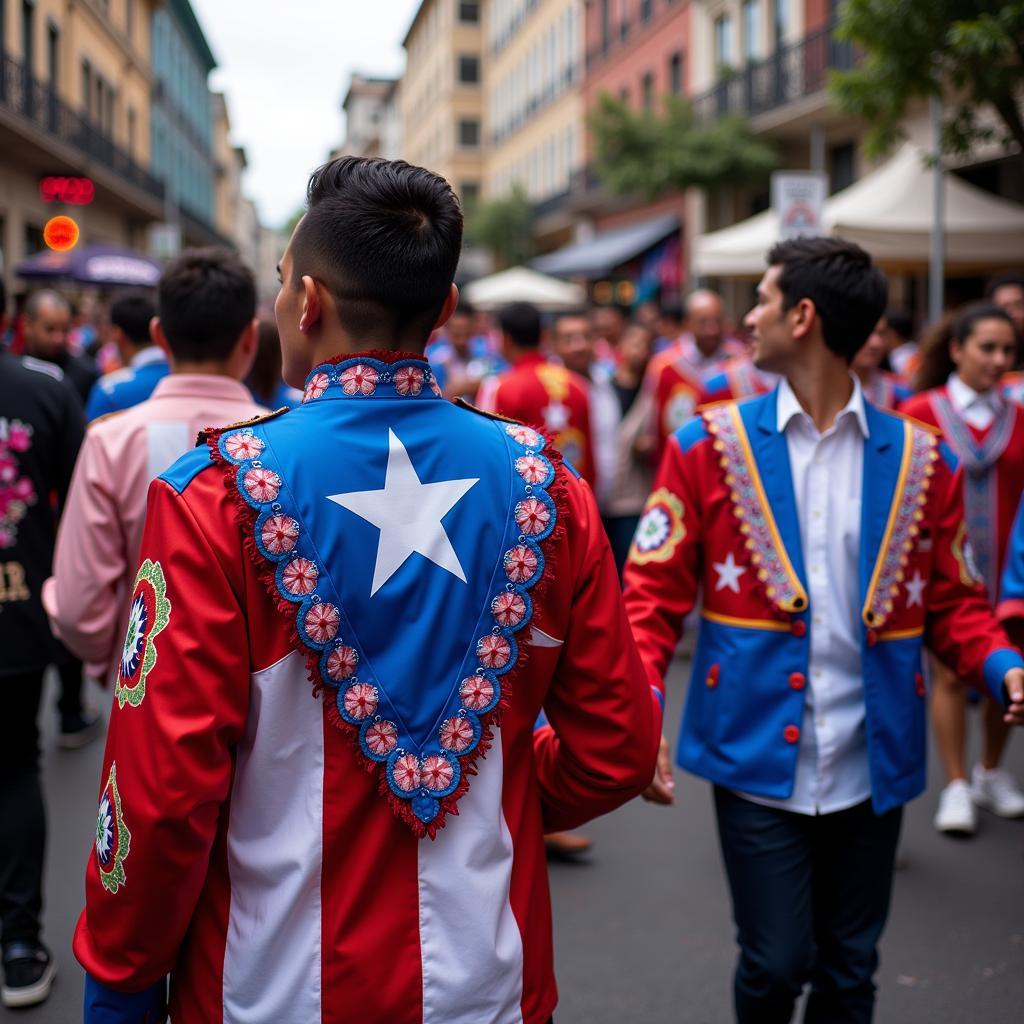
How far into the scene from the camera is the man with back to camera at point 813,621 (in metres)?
2.93

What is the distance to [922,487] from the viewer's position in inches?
119

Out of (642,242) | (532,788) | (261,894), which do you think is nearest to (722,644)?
(532,788)

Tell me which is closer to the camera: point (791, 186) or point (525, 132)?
point (791, 186)

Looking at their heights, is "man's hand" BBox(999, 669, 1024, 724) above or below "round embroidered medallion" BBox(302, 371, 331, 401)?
below

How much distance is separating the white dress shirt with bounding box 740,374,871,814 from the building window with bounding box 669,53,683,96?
2901cm

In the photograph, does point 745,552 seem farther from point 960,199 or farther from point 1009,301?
point 960,199

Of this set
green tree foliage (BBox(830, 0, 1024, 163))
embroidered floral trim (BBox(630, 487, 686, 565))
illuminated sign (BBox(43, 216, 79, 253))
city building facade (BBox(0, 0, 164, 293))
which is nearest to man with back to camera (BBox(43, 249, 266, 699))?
embroidered floral trim (BBox(630, 487, 686, 565))

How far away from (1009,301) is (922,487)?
4.22 meters

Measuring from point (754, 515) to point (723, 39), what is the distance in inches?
1075

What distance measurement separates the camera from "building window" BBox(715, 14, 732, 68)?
27391 millimetres

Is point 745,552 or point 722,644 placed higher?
point 745,552

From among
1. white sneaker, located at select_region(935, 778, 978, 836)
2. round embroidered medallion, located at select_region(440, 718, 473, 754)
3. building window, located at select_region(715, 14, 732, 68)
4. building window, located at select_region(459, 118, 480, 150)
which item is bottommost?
white sneaker, located at select_region(935, 778, 978, 836)

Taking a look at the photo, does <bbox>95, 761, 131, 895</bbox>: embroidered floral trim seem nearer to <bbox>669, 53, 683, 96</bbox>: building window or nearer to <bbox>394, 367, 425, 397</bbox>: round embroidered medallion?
<bbox>394, 367, 425, 397</bbox>: round embroidered medallion

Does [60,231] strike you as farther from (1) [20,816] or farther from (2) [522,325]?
(1) [20,816]
